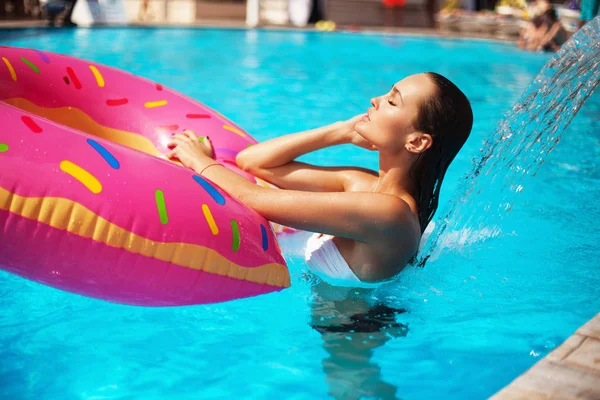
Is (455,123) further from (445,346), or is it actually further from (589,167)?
(589,167)

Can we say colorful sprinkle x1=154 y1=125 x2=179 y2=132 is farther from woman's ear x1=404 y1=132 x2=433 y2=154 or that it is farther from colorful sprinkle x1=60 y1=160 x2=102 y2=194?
woman's ear x1=404 y1=132 x2=433 y2=154

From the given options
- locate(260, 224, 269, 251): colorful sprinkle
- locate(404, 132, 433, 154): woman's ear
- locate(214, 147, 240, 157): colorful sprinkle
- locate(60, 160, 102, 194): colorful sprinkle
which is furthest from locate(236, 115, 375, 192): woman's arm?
locate(60, 160, 102, 194): colorful sprinkle

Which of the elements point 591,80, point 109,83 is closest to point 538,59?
point 591,80

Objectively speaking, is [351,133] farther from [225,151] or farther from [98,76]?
[98,76]

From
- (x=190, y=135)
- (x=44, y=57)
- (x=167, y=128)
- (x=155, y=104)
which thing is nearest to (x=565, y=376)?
(x=190, y=135)

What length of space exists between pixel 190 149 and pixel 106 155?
58cm

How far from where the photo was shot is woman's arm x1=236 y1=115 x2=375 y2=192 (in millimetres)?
3008

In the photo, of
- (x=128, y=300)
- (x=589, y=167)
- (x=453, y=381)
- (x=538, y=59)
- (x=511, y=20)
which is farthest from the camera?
(x=511, y=20)

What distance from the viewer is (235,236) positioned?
2523 mm

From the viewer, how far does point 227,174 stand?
9.19 ft

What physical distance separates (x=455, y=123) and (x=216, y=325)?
4.17 feet

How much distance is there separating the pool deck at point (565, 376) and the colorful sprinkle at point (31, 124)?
1.60 meters

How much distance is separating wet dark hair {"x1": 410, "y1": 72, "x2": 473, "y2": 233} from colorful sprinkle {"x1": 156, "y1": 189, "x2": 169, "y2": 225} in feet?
2.96

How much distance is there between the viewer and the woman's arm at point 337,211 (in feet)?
8.26
